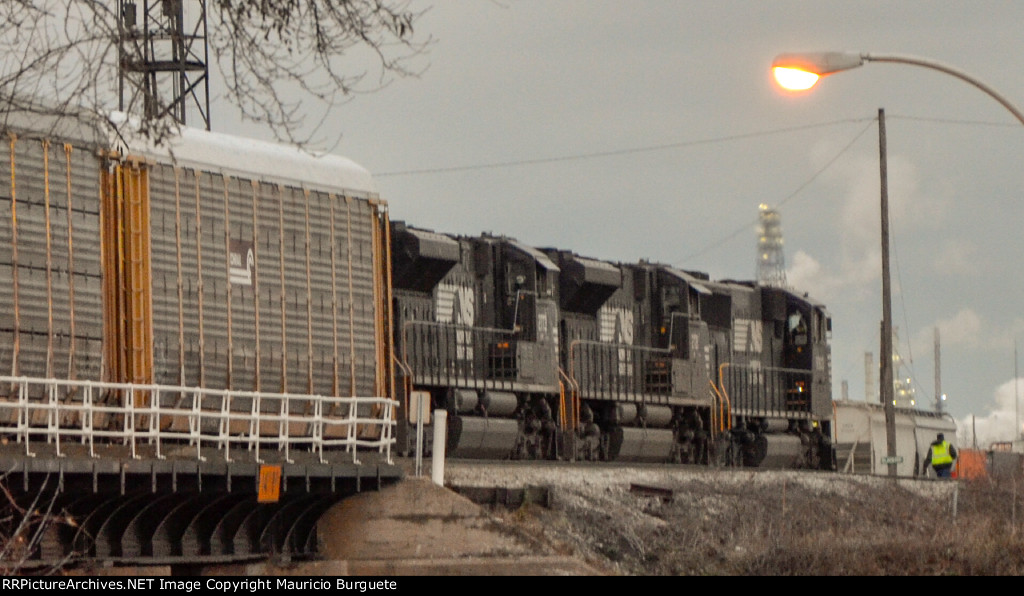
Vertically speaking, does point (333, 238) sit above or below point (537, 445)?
above

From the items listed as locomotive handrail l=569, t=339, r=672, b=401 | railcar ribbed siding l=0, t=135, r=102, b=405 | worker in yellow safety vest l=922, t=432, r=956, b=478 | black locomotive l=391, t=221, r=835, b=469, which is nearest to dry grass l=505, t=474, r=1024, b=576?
black locomotive l=391, t=221, r=835, b=469

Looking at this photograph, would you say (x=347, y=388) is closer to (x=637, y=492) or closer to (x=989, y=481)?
(x=637, y=492)

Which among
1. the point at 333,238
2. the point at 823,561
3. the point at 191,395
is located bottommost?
the point at 823,561

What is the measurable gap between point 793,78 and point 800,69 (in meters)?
0.10

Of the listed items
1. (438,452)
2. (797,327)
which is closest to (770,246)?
(797,327)

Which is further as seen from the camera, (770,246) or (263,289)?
(770,246)

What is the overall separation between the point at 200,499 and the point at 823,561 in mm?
8339

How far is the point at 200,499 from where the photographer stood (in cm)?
1820

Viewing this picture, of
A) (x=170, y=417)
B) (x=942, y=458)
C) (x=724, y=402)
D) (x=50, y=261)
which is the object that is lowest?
(x=942, y=458)

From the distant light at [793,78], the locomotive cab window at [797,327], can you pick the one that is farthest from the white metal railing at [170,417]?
the locomotive cab window at [797,327]

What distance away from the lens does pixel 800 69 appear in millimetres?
14445

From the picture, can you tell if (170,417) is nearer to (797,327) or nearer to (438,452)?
(438,452)

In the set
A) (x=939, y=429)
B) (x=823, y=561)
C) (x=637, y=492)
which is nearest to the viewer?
(x=823, y=561)

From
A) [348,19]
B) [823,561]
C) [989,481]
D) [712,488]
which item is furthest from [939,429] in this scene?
[348,19]
